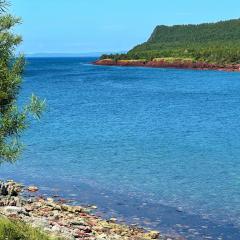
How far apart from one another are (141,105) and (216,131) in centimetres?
3454

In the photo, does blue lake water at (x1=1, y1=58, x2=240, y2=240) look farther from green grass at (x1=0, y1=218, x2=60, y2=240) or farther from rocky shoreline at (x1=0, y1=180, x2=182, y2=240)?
green grass at (x1=0, y1=218, x2=60, y2=240)

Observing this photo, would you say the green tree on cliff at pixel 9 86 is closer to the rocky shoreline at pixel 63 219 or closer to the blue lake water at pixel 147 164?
the rocky shoreline at pixel 63 219

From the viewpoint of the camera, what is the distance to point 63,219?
90.8 ft

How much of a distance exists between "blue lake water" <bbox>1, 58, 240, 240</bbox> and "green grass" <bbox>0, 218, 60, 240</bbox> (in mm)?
9834

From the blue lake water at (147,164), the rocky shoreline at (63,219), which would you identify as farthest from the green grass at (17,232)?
the blue lake water at (147,164)

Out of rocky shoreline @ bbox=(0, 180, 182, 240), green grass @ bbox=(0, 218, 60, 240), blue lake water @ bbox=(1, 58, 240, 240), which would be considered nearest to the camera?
green grass @ bbox=(0, 218, 60, 240)

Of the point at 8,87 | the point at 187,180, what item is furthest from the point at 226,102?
the point at 8,87

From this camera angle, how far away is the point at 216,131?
204 feet

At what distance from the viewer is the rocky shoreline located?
79.2 feet

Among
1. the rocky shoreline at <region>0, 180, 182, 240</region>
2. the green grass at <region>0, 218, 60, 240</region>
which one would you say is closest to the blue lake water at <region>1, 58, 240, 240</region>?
the rocky shoreline at <region>0, 180, 182, 240</region>

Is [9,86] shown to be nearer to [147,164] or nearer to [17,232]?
[17,232]

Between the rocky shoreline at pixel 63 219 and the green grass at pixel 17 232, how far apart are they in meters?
1.59

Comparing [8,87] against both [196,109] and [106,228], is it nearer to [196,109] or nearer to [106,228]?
[106,228]

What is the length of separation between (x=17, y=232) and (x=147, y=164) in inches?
987
